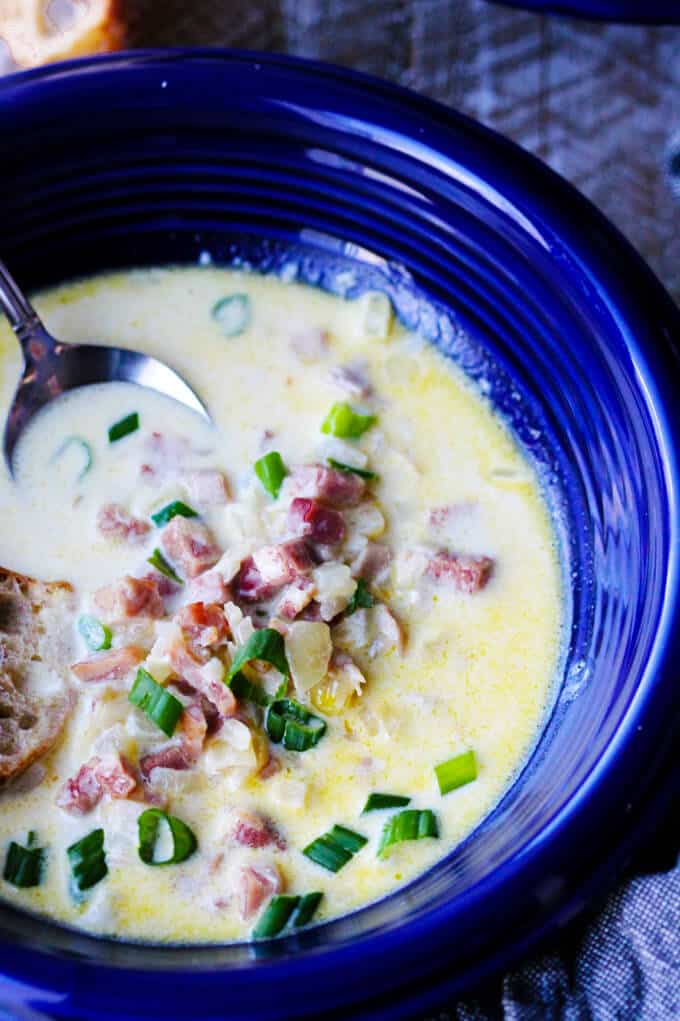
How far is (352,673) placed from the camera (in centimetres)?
240

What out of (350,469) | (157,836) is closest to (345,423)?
(350,469)

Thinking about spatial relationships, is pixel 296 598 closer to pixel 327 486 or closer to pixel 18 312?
pixel 327 486

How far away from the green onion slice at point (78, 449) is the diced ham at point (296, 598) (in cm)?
50

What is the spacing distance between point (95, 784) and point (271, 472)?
650mm

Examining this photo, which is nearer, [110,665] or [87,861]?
[87,861]

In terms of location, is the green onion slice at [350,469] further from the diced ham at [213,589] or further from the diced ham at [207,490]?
the diced ham at [213,589]

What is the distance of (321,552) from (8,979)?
92 centimetres

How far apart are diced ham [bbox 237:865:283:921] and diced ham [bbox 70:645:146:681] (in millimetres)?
394

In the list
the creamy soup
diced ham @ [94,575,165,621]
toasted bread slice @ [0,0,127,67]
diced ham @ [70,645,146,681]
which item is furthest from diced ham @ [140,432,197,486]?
toasted bread slice @ [0,0,127,67]

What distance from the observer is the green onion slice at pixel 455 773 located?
7.75ft

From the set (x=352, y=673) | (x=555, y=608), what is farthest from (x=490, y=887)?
(x=555, y=608)

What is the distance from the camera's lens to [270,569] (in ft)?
8.02

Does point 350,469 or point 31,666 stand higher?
point 350,469

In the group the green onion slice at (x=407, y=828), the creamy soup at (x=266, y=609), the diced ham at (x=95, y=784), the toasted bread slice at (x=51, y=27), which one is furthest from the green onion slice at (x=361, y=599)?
the toasted bread slice at (x=51, y=27)
